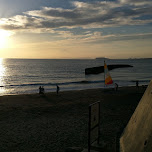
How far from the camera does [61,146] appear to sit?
780 centimetres

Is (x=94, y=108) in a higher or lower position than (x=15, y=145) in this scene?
higher

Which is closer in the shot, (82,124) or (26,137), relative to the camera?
(26,137)

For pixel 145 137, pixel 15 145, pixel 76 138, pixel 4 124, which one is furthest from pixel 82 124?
pixel 145 137

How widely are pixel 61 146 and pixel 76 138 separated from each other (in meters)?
1.07

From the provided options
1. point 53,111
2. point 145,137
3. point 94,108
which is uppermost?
point 94,108

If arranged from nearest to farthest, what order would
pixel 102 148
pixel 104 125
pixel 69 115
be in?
1. pixel 102 148
2. pixel 104 125
3. pixel 69 115

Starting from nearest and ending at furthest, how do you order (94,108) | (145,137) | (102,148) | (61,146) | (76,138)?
(145,137), (94,108), (102,148), (61,146), (76,138)

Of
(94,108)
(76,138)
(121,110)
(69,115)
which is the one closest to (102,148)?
(94,108)

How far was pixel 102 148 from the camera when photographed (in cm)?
651

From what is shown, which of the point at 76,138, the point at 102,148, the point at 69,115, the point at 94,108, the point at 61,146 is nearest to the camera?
the point at 94,108

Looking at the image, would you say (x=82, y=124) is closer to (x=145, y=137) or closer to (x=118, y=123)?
(x=118, y=123)

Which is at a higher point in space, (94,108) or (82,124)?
(94,108)

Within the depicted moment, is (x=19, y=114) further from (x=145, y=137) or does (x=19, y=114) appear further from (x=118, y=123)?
(x=145, y=137)

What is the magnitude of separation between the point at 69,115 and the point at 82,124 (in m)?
2.34
